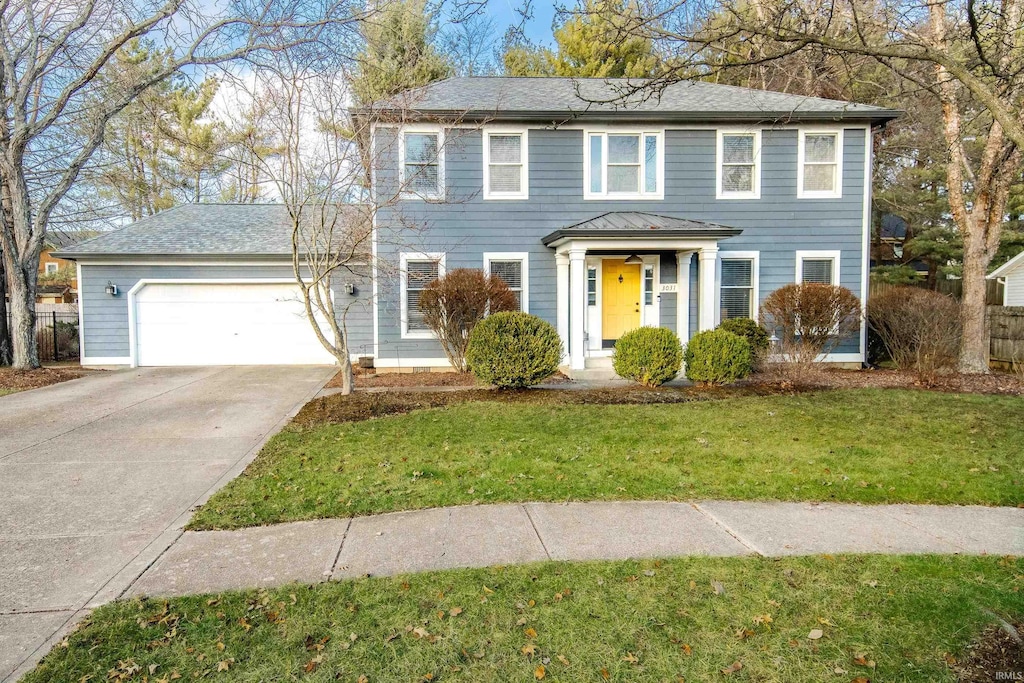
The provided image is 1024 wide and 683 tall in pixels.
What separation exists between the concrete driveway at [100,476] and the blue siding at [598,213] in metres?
3.89

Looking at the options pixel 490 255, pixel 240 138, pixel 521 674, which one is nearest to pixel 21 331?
pixel 240 138

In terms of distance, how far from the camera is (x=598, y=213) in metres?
12.9

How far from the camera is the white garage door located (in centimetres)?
1402

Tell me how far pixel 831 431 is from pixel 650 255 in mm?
6559

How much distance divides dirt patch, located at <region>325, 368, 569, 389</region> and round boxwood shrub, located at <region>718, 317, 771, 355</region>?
3.29 meters

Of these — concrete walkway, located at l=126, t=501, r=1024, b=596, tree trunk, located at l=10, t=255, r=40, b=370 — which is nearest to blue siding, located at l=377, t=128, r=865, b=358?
tree trunk, located at l=10, t=255, r=40, b=370

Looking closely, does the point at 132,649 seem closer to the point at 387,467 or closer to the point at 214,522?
the point at 214,522

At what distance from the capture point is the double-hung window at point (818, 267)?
13.2 meters

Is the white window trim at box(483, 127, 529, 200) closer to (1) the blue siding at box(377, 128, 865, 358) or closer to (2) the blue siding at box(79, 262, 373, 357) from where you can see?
(1) the blue siding at box(377, 128, 865, 358)

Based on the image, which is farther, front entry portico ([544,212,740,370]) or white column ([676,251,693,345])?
white column ([676,251,693,345])

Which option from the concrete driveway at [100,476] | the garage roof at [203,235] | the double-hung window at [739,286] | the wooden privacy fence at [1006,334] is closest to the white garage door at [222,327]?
the garage roof at [203,235]

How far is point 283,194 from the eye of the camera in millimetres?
8492

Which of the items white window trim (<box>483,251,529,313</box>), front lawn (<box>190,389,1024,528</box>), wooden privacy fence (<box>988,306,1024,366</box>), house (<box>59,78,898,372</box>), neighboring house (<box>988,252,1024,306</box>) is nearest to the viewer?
front lawn (<box>190,389,1024,528</box>)

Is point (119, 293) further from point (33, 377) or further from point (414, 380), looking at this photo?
point (414, 380)
